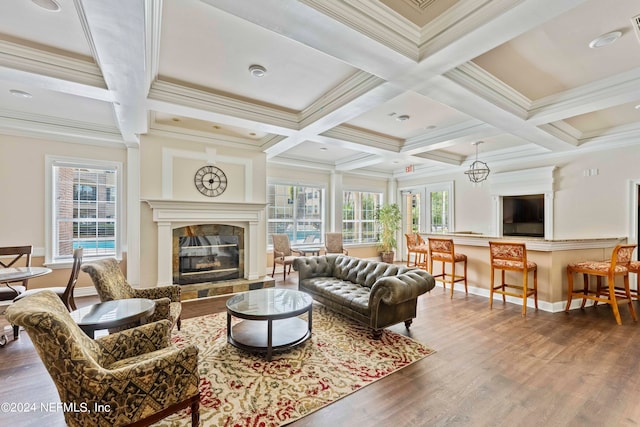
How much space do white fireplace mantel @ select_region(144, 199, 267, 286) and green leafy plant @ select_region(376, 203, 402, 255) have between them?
397cm

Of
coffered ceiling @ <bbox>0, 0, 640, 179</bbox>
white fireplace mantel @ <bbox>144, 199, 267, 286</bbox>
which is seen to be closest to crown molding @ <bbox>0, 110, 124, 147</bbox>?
coffered ceiling @ <bbox>0, 0, 640, 179</bbox>

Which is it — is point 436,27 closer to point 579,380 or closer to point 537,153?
point 579,380

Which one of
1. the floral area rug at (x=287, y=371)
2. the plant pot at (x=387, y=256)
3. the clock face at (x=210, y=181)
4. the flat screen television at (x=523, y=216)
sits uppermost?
the clock face at (x=210, y=181)

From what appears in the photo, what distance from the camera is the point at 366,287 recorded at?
3.91m

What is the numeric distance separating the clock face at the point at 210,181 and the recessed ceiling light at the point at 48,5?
3.08m

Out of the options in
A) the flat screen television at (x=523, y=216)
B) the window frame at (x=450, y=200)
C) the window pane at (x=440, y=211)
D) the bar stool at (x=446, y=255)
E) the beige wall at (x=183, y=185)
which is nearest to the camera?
the beige wall at (x=183, y=185)

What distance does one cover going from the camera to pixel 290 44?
8.23 ft

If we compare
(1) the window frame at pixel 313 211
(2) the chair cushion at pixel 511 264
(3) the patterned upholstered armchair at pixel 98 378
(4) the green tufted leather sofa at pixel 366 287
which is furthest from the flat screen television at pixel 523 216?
(3) the patterned upholstered armchair at pixel 98 378

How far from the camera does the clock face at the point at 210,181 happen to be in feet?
16.6

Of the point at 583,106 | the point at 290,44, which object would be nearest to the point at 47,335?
the point at 290,44

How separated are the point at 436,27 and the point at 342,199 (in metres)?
5.73

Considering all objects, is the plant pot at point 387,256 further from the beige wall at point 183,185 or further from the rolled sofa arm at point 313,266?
the rolled sofa arm at point 313,266

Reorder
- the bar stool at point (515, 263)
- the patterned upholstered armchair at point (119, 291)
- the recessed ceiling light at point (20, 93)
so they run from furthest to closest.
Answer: the bar stool at point (515, 263), the recessed ceiling light at point (20, 93), the patterned upholstered armchair at point (119, 291)

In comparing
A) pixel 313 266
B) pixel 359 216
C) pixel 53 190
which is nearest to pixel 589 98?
pixel 313 266
